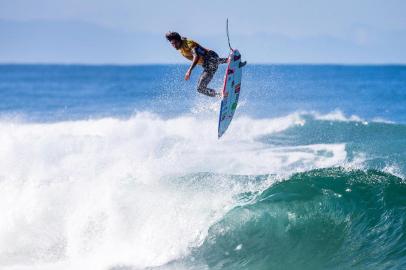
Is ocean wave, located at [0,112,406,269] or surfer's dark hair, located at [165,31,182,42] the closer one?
ocean wave, located at [0,112,406,269]

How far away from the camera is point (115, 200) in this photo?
34.3 ft

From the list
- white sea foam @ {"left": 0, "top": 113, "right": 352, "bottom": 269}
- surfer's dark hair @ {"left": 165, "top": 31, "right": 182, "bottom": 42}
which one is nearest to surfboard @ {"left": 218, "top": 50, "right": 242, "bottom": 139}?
surfer's dark hair @ {"left": 165, "top": 31, "right": 182, "bottom": 42}

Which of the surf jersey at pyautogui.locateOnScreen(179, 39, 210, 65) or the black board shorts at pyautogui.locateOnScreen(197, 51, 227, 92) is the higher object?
the surf jersey at pyautogui.locateOnScreen(179, 39, 210, 65)

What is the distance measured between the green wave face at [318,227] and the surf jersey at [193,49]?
2.61 metres

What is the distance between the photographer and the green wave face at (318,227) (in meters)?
8.94

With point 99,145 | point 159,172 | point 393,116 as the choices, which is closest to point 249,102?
point 393,116

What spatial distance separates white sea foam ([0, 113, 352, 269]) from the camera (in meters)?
9.41

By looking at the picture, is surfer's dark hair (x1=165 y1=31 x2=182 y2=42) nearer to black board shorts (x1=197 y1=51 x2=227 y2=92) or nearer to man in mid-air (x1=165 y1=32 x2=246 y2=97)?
man in mid-air (x1=165 y1=32 x2=246 y2=97)

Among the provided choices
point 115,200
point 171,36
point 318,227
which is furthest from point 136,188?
point 318,227

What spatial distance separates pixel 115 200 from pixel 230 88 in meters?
2.86

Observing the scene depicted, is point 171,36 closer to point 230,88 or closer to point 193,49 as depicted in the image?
point 193,49

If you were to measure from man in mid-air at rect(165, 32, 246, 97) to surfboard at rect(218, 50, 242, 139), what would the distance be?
161 millimetres

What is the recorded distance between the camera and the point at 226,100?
10672 mm

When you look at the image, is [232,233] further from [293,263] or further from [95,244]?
[95,244]
